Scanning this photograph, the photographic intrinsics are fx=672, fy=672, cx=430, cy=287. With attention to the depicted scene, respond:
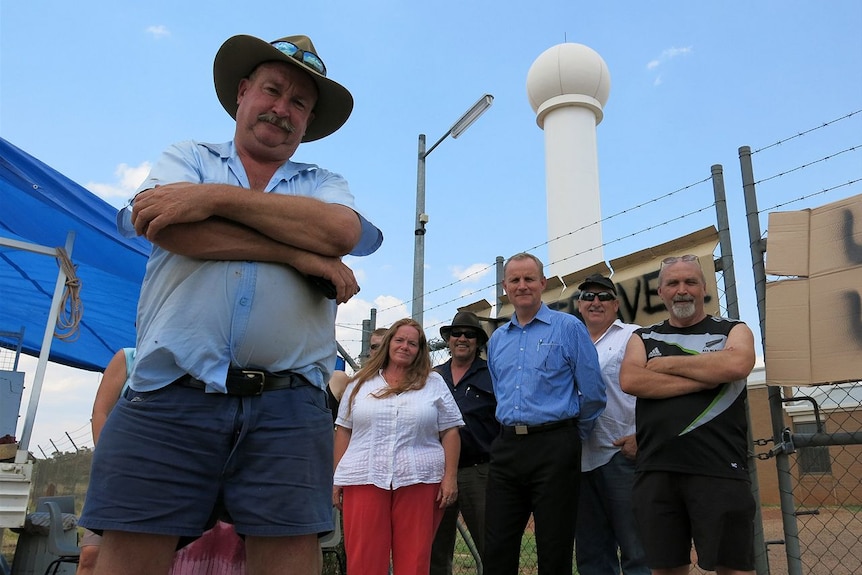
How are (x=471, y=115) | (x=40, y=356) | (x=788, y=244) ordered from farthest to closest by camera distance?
(x=471, y=115)
(x=40, y=356)
(x=788, y=244)

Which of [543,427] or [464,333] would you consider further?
[464,333]

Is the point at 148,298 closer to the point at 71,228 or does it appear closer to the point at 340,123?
the point at 340,123

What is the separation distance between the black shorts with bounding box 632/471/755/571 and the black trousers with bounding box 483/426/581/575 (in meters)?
0.42

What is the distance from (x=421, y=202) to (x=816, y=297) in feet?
15.8

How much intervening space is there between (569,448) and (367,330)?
12.2 ft

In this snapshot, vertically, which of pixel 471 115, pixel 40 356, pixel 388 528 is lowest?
pixel 388 528

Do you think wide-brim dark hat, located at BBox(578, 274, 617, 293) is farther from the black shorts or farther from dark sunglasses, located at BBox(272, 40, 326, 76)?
dark sunglasses, located at BBox(272, 40, 326, 76)

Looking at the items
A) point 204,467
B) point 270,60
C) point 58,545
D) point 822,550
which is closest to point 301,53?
point 270,60

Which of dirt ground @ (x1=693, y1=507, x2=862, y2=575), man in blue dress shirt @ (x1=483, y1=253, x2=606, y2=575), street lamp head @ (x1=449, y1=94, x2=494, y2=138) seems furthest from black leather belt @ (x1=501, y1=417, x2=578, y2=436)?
street lamp head @ (x1=449, y1=94, x2=494, y2=138)

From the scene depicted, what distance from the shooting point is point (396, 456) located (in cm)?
399

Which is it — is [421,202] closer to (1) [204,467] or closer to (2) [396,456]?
(2) [396,456]

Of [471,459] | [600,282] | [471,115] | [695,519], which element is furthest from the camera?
[471,115]

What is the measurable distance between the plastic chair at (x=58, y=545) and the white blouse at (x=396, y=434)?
217cm

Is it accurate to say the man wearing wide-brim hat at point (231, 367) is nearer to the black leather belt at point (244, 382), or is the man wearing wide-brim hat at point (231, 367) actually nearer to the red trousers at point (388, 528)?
the black leather belt at point (244, 382)
